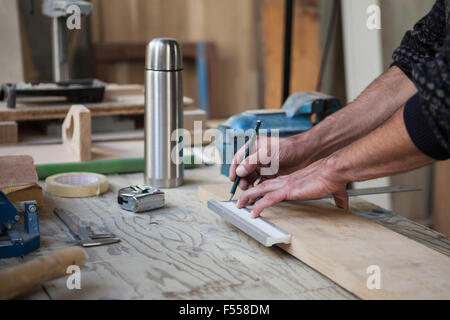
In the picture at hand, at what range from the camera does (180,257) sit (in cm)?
103

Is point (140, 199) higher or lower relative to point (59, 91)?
lower

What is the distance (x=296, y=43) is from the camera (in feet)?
11.5

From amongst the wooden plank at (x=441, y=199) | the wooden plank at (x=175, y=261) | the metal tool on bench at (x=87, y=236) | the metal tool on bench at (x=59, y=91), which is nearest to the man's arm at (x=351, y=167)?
the wooden plank at (x=175, y=261)

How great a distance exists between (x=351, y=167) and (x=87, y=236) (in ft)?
1.65

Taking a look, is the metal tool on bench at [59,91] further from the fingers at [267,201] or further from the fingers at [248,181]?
the fingers at [267,201]

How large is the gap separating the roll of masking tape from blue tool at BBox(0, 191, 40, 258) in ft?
0.93

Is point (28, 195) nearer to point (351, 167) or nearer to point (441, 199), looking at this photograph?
point (351, 167)

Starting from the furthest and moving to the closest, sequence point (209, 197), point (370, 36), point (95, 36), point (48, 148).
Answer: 1. point (95, 36)
2. point (370, 36)
3. point (48, 148)
4. point (209, 197)

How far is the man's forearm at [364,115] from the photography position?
1376 millimetres

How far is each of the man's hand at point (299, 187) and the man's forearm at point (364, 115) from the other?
0.20m

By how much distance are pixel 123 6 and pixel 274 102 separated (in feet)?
3.29

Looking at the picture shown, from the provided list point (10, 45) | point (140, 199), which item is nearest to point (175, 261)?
point (140, 199)

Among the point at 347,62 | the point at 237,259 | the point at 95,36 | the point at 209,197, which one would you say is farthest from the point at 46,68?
the point at 237,259
